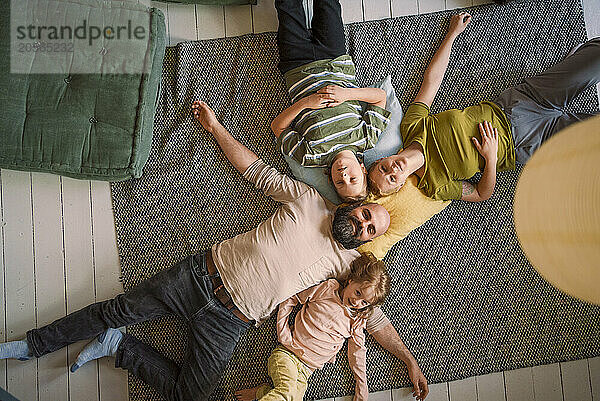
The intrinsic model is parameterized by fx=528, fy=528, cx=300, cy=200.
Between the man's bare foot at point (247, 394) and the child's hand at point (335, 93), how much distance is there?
108 centimetres

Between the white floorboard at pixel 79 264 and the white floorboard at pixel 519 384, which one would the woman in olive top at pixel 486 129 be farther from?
the white floorboard at pixel 79 264

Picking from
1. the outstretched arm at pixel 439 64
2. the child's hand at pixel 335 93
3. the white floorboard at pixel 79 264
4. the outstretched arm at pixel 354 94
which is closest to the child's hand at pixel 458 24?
the outstretched arm at pixel 439 64

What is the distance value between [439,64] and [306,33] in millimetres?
540

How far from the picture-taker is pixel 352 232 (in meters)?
1.80

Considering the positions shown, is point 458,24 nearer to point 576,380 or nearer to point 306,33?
point 306,33

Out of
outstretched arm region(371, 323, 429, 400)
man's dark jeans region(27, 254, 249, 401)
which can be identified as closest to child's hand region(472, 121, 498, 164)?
outstretched arm region(371, 323, 429, 400)

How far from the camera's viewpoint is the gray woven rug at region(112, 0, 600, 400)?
2033 mm

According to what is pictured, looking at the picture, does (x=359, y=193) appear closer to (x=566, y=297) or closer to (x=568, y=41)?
(x=566, y=297)

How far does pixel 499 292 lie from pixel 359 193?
719 millimetres

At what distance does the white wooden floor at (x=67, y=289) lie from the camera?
6.48ft

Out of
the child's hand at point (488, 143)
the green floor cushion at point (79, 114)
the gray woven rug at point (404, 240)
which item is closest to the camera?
the green floor cushion at point (79, 114)

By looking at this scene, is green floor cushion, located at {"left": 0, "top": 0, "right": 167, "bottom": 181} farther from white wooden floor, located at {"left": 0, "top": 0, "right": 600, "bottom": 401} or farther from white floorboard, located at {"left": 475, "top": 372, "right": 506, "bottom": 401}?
white floorboard, located at {"left": 475, "top": 372, "right": 506, "bottom": 401}

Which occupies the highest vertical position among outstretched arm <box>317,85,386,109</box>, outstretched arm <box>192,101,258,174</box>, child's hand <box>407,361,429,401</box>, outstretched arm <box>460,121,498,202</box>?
outstretched arm <box>317,85,386,109</box>

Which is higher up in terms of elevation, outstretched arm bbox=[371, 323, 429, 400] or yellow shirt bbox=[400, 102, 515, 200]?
yellow shirt bbox=[400, 102, 515, 200]
